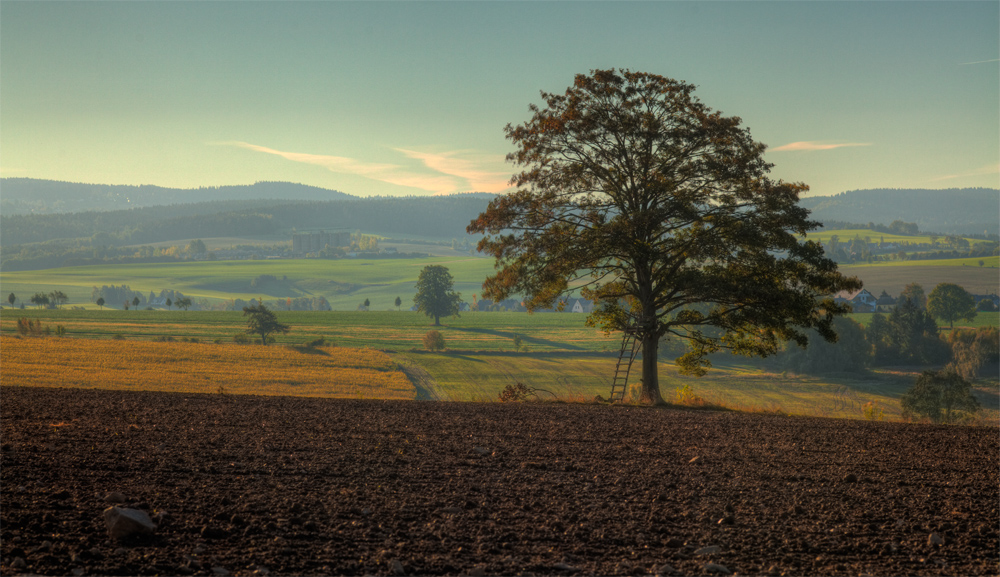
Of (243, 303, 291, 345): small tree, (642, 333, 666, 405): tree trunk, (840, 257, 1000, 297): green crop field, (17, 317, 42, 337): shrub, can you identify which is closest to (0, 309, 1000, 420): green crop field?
(243, 303, 291, 345): small tree

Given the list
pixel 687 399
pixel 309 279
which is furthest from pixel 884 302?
pixel 309 279

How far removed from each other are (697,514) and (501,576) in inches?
106

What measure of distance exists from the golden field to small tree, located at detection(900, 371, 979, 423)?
33084 mm

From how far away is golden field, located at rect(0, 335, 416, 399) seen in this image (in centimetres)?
3212

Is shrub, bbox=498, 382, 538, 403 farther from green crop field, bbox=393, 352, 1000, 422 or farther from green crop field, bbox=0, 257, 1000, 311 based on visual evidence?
green crop field, bbox=0, 257, 1000, 311

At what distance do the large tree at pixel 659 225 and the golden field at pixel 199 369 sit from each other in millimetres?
12533

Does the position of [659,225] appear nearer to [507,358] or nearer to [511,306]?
[507,358]

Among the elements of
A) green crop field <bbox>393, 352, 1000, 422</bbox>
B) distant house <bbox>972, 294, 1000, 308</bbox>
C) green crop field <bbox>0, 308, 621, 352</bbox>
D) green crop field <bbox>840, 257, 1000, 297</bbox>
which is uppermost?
green crop field <bbox>840, 257, 1000, 297</bbox>

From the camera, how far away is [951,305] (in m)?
81.8

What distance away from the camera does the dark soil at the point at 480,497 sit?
5301 mm

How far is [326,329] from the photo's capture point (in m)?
83.6

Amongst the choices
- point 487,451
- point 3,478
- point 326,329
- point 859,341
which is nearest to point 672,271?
point 487,451

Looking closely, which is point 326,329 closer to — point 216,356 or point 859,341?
point 216,356

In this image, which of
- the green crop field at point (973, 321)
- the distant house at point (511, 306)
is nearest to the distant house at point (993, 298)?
the green crop field at point (973, 321)
